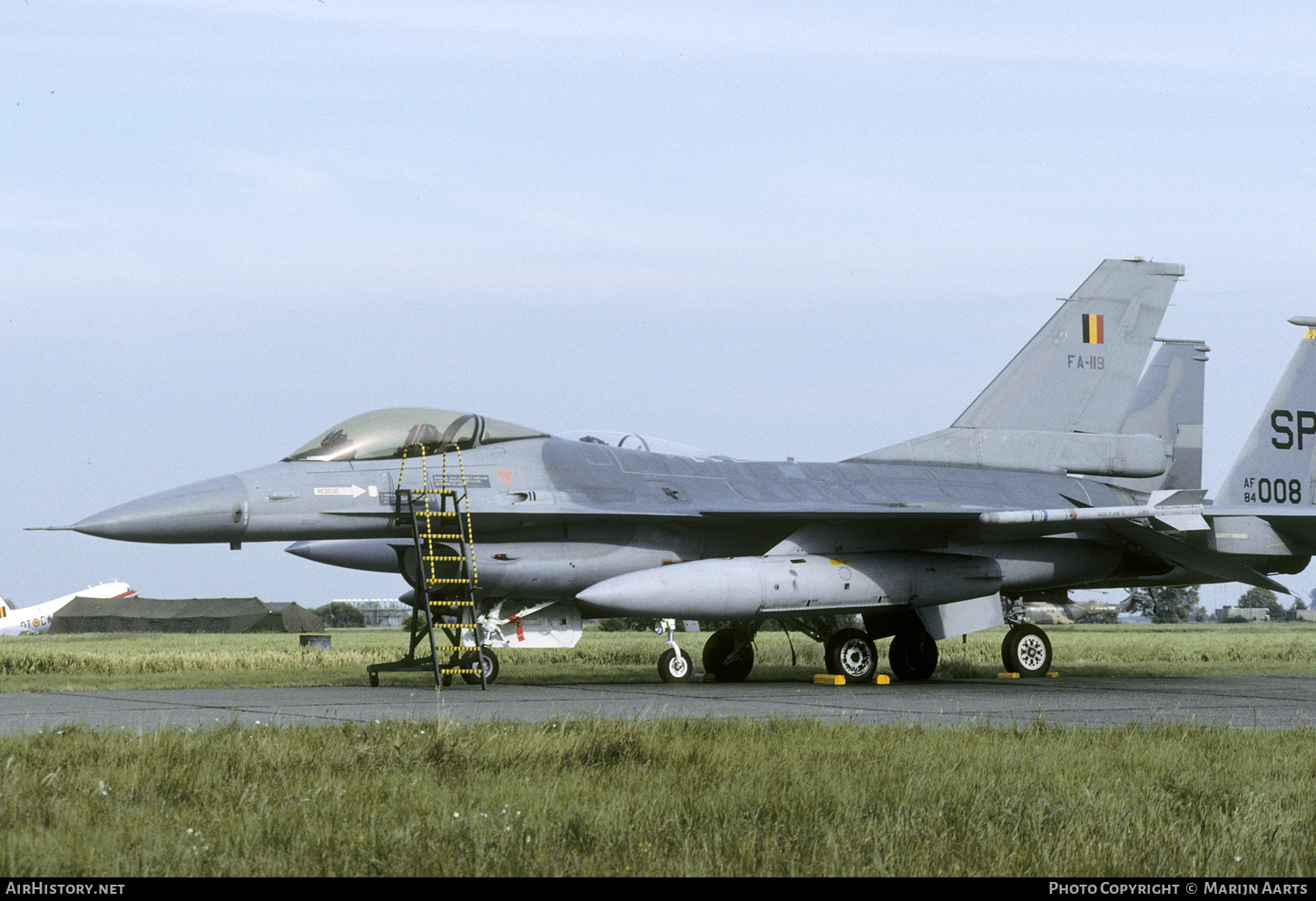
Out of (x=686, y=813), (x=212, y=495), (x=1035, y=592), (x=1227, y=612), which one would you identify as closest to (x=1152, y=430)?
(x=1035, y=592)

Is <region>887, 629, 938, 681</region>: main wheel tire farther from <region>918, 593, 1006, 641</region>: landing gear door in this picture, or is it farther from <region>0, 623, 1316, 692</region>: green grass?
<region>0, 623, 1316, 692</region>: green grass

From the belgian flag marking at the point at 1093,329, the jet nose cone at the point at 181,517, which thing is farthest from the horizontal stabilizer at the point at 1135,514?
the jet nose cone at the point at 181,517

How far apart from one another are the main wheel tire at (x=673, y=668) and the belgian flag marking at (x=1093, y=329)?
7.67 meters

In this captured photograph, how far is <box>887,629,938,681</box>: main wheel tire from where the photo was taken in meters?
17.0

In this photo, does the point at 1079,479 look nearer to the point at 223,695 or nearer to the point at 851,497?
the point at 851,497

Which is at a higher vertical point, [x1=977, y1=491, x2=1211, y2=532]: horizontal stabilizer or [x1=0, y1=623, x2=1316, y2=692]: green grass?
[x1=977, y1=491, x2=1211, y2=532]: horizontal stabilizer

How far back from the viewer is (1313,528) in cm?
1780

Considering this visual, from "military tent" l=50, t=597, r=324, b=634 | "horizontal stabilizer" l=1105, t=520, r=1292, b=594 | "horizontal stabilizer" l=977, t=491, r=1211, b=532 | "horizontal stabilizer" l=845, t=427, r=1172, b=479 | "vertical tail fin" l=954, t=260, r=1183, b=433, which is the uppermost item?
"vertical tail fin" l=954, t=260, r=1183, b=433

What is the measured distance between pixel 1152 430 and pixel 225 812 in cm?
1760

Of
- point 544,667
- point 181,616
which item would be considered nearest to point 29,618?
point 181,616

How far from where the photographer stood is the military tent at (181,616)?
78375 mm

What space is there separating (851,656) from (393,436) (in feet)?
19.7

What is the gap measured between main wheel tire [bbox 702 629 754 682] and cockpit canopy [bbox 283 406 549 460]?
475 cm

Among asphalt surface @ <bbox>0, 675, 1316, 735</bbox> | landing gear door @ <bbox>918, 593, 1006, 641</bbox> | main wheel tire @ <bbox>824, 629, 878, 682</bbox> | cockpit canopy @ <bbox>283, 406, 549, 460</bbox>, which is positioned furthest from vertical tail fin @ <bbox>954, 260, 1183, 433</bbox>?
cockpit canopy @ <bbox>283, 406, 549, 460</bbox>
